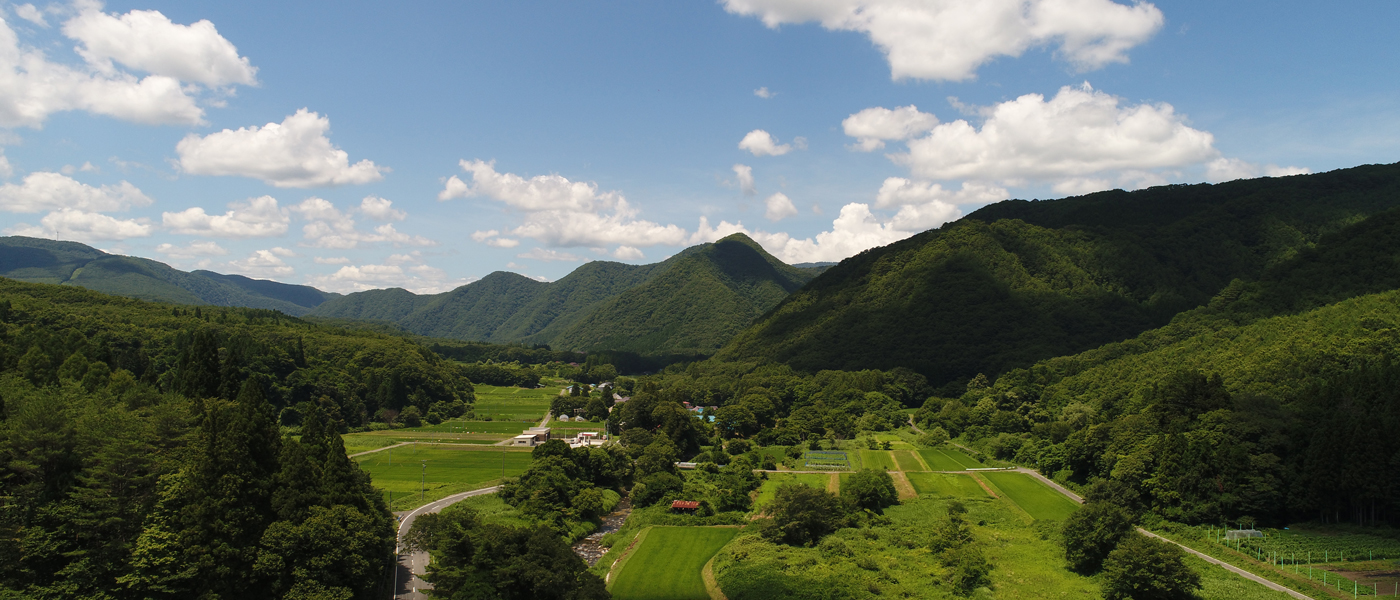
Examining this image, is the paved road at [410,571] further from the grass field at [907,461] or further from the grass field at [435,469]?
the grass field at [907,461]

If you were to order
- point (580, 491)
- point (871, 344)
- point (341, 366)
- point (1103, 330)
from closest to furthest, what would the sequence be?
point (580, 491) → point (341, 366) → point (1103, 330) → point (871, 344)

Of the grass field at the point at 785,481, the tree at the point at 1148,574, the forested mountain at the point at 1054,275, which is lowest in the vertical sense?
the grass field at the point at 785,481

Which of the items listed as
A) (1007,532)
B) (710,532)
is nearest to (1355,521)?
(1007,532)

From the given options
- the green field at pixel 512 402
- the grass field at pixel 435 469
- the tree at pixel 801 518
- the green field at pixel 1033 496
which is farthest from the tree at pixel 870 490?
the green field at pixel 512 402

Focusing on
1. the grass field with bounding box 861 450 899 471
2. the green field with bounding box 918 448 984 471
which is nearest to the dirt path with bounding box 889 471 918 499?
the grass field with bounding box 861 450 899 471

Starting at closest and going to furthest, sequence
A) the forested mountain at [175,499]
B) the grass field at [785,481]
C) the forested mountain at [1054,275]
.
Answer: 1. the forested mountain at [175,499]
2. the grass field at [785,481]
3. the forested mountain at [1054,275]

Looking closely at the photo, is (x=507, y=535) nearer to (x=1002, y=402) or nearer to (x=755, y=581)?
(x=755, y=581)
